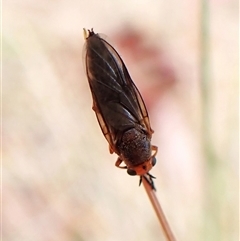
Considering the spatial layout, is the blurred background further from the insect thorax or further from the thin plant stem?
the thin plant stem

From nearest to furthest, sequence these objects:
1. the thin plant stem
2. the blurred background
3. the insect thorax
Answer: the thin plant stem < the insect thorax < the blurred background

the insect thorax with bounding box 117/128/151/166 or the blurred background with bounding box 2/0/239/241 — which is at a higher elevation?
the blurred background with bounding box 2/0/239/241

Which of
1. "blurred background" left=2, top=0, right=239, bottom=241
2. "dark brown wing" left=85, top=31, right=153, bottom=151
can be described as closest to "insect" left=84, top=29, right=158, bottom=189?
"dark brown wing" left=85, top=31, right=153, bottom=151

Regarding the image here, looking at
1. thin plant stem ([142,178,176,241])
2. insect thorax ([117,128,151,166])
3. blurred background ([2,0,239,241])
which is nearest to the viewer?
thin plant stem ([142,178,176,241])

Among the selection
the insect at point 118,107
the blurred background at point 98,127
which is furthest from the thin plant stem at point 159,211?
the blurred background at point 98,127

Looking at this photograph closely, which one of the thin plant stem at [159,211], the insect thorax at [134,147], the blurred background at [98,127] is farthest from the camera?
the blurred background at [98,127]

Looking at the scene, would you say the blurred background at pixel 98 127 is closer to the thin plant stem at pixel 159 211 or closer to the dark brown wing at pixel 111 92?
the dark brown wing at pixel 111 92

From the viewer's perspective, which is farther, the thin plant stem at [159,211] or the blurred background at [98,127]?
the blurred background at [98,127]
